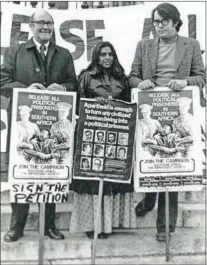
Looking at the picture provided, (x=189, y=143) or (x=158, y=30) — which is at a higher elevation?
(x=158, y=30)

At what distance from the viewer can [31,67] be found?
3.09 meters

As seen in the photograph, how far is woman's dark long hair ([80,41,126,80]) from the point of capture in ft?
10.2

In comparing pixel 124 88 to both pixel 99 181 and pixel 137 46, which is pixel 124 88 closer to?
pixel 137 46

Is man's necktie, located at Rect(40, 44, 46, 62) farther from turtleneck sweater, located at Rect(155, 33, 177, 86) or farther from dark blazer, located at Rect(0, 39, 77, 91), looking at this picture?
turtleneck sweater, located at Rect(155, 33, 177, 86)

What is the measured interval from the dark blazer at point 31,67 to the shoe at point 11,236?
88cm

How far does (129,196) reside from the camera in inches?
131

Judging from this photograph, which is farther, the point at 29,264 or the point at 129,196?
the point at 129,196

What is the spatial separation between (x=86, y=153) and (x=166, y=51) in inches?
31.8

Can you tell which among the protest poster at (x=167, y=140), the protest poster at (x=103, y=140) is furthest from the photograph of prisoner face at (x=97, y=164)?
the protest poster at (x=167, y=140)

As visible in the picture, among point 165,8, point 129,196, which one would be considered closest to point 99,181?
point 129,196

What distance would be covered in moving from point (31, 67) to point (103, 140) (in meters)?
0.60

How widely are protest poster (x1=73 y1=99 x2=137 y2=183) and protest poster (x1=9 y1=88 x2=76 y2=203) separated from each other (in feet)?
0.27

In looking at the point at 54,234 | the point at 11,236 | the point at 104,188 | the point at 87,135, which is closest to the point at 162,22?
the point at 87,135

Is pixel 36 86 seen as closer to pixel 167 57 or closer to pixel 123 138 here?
pixel 123 138
